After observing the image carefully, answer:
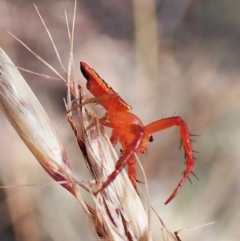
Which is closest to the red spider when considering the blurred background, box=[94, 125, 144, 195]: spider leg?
box=[94, 125, 144, 195]: spider leg

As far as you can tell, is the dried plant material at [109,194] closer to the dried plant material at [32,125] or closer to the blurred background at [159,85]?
the dried plant material at [32,125]

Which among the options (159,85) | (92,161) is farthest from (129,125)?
(159,85)

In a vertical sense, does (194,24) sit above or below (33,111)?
above

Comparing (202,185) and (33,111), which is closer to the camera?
(33,111)

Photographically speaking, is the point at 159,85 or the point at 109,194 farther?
the point at 159,85

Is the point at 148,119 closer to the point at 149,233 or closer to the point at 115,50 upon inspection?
the point at 115,50

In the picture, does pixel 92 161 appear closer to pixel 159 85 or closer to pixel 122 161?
pixel 122 161

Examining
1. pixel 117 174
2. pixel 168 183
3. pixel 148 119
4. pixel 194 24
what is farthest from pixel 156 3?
pixel 117 174

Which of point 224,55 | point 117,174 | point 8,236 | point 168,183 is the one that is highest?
point 224,55

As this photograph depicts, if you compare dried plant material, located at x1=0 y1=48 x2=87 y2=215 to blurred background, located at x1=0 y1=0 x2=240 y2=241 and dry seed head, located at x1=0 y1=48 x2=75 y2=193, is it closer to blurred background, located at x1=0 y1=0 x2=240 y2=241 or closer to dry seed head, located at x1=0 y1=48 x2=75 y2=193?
A: dry seed head, located at x1=0 y1=48 x2=75 y2=193
